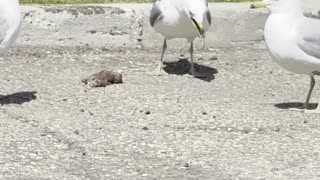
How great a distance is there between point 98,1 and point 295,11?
4391 mm

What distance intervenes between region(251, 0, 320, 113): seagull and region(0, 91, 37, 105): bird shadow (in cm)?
213

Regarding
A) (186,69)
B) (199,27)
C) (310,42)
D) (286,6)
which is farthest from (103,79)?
(310,42)

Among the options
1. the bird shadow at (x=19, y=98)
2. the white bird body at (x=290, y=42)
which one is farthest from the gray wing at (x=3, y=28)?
the white bird body at (x=290, y=42)

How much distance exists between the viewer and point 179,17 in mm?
8703

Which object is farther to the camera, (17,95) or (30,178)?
(17,95)

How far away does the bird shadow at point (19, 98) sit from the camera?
7660 mm

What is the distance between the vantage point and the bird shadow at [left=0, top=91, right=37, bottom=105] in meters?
7.66

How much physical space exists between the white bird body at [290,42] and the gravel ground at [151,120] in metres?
0.41

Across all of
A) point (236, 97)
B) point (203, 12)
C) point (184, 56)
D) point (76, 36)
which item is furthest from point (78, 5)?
point (236, 97)

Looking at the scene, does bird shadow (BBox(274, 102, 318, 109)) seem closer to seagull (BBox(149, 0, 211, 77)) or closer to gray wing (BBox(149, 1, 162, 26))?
seagull (BBox(149, 0, 211, 77))

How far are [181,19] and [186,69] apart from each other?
2.85ft

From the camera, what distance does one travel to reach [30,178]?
5512mm

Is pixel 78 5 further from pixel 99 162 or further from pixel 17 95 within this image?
pixel 99 162

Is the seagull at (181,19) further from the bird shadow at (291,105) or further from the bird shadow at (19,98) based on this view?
the bird shadow at (19,98)
